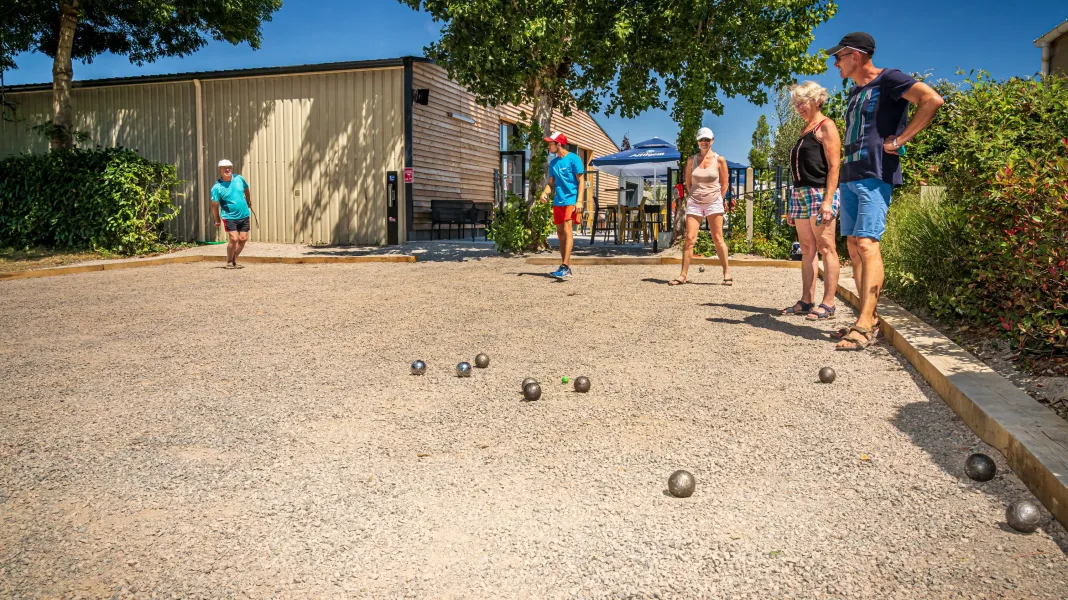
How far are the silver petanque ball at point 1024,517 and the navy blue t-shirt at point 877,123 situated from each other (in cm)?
318

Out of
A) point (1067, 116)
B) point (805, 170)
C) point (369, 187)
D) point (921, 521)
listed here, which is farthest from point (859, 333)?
point (369, 187)

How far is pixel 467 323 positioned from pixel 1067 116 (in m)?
4.93

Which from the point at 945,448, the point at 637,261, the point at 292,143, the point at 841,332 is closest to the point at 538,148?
the point at 637,261

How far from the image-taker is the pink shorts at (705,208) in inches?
346

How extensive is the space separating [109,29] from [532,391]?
20.3 metres

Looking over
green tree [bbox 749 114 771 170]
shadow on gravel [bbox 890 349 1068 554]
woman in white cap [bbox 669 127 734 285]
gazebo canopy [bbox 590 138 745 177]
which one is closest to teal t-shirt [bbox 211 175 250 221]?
woman in white cap [bbox 669 127 734 285]

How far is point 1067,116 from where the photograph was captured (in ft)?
17.1

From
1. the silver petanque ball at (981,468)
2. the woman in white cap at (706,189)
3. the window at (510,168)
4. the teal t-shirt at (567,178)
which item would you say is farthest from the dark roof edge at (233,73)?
the silver petanque ball at (981,468)

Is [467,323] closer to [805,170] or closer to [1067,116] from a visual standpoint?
[805,170]

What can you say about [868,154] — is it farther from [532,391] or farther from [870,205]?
[532,391]

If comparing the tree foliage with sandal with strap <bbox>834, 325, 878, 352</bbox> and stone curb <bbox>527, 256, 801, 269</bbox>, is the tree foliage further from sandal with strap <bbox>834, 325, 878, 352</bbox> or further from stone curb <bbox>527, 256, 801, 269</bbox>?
sandal with strap <bbox>834, 325, 878, 352</bbox>

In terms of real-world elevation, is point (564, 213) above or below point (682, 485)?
above

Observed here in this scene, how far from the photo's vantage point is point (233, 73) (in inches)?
744

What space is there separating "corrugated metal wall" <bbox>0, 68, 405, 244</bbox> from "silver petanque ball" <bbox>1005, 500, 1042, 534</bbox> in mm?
16469
